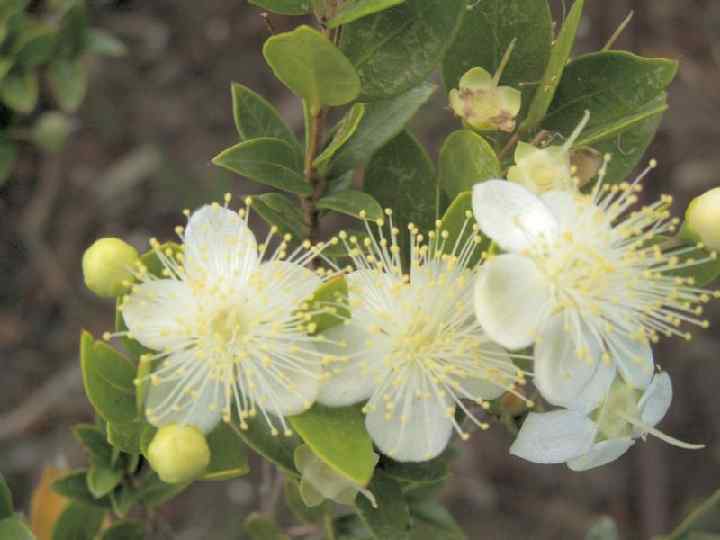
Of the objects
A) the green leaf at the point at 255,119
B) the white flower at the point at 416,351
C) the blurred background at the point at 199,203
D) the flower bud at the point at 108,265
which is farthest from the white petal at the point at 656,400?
the blurred background at the point at 199,203

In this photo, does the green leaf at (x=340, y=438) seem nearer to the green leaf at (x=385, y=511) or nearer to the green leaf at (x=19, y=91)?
the green leaf at (x=385, y=511)

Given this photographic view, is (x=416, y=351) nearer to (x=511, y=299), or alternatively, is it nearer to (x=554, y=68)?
(x=511, y=299)

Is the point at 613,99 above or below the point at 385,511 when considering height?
above

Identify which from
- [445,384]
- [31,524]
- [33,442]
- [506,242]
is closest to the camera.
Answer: [506,242]

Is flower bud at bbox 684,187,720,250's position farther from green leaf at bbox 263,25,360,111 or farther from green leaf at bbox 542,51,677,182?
green leaf at bbox 263,25,360,111

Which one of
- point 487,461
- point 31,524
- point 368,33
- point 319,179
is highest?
point 368,33

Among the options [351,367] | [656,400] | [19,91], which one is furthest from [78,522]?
[656,400]

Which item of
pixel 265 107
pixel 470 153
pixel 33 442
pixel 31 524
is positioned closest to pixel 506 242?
pixel 470 153

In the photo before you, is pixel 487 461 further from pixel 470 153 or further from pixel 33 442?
pixel 470 153
